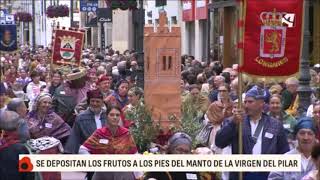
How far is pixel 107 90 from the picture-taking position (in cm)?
1528

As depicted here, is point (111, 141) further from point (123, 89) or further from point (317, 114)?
point (123, 89)

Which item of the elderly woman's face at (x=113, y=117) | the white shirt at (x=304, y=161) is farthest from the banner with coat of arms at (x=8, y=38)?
the white shirt at (x=304, y=161)

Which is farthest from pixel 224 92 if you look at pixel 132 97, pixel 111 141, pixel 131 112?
pixel 111 141

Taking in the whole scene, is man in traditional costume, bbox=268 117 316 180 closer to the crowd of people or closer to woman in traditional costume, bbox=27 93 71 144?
the crowd of people

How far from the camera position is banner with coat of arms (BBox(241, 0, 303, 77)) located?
31.1 ft

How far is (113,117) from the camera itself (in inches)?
386

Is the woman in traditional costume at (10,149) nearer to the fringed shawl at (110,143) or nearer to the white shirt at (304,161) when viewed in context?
the fringed shawl at (110,143)

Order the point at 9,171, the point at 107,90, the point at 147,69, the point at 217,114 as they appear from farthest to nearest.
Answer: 1. the point at 107,90
2. the point at 147,69
3. the point at 217,114
4. the point at 9,171

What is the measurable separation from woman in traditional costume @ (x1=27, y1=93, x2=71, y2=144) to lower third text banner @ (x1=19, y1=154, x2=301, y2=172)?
2.63 metres

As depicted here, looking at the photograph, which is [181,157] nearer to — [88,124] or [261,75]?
[261,75]

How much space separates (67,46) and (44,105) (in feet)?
29.5

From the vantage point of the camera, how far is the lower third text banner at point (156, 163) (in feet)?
27.4

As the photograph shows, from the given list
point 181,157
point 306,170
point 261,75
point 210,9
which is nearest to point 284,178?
point 306,170

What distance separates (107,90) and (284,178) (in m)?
7.15
